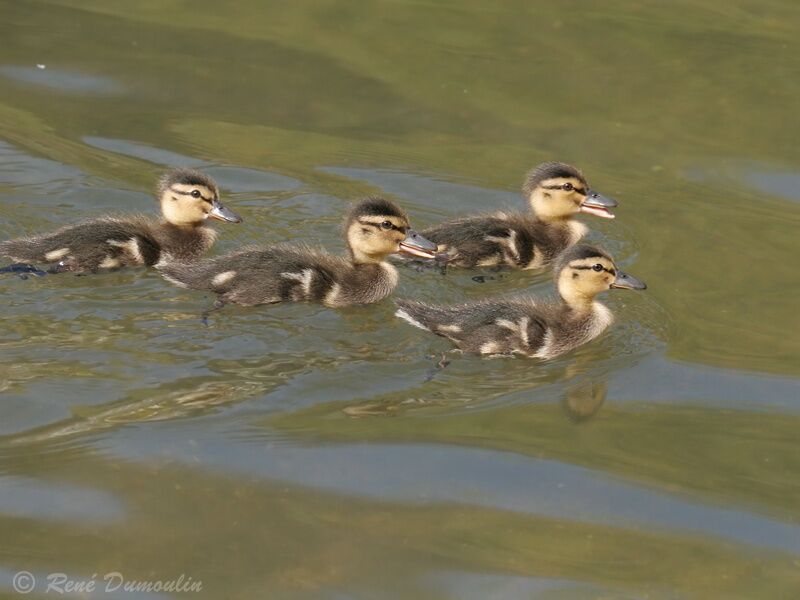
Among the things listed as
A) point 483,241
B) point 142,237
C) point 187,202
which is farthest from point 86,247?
point 483,241

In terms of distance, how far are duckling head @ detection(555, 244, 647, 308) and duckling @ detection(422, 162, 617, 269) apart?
0.71 m

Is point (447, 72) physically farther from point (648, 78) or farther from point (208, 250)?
point (208, 250)

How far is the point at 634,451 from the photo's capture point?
531 centimetres

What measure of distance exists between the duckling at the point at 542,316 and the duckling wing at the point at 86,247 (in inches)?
48.9

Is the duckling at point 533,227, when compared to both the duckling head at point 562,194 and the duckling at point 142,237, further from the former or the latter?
the duckling at point 142,237

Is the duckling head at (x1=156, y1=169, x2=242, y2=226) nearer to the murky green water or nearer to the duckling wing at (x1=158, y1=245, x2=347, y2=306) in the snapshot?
the murky green water

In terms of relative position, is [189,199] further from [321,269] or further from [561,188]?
[561,188]

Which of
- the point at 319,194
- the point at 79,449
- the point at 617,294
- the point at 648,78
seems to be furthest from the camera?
the point at 648,78

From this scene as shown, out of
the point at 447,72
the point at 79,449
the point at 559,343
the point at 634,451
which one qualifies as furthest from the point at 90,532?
the point at 447,72

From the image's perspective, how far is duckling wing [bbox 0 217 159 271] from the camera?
21.5ft

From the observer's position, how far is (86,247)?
6.58 meters

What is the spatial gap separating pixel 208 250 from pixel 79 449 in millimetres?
2222

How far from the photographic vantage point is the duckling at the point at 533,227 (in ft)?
→ 23.1

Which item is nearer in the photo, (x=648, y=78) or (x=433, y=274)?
(x=433, y=274)
